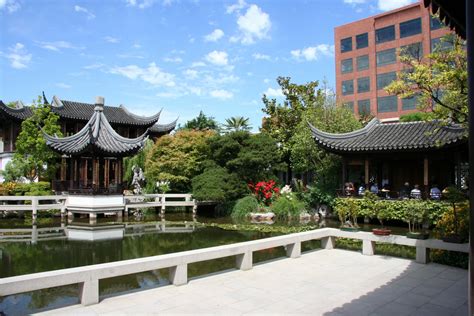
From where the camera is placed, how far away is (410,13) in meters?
34.2

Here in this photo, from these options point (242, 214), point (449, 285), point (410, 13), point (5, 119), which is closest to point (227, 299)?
point (449, 285)

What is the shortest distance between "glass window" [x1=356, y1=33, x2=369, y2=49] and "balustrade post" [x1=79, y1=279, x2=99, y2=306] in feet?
126

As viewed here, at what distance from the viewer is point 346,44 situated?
39656 millimetres

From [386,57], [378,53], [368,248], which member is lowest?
[368,248]

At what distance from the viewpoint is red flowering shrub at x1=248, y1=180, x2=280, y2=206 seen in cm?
1975

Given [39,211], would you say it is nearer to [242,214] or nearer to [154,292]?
[242,214]

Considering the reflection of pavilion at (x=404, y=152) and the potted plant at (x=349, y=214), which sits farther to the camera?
the reflection of pavilion at (x=404, y=152)

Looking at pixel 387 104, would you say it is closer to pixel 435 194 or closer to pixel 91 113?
pixel 435 194

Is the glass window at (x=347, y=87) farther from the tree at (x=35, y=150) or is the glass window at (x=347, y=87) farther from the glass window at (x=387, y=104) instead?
the tree at (x=35, y=150)

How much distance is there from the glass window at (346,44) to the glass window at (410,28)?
5510 mm

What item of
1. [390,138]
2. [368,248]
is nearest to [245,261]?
[368,248]

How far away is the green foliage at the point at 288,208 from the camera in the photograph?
18766mm

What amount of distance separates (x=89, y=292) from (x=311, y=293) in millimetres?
3073

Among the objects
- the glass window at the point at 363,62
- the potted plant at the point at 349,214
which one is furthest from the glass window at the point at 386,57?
the potted plant at the point at 349,214
